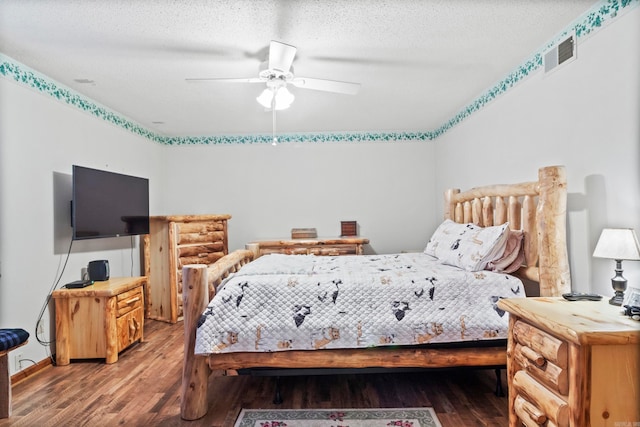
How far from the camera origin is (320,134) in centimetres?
498

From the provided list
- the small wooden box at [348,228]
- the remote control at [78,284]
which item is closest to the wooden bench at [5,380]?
the remote control at [78,284]

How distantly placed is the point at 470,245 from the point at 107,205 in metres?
3.34

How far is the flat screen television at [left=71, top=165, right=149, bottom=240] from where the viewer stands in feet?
9.73

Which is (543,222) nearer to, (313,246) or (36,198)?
(313,246)

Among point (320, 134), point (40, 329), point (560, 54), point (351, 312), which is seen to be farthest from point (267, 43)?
point (40, 329)

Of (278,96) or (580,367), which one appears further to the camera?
(278,96)

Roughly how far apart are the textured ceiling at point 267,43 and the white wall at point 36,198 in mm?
330

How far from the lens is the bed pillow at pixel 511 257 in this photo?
7.77 feet

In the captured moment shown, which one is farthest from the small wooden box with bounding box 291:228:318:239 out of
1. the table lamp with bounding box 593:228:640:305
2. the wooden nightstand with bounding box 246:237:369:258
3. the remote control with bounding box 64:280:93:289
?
the table lamp with bounding box 593:228:640:305

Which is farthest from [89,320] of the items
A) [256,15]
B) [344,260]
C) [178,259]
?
[256,15]

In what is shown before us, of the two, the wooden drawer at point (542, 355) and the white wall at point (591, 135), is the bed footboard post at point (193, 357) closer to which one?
the wooden drawer at point (542, 355)

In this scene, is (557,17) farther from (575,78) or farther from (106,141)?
(106,141)

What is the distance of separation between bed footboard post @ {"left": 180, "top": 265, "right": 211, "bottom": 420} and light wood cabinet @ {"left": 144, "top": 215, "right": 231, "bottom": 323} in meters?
2.05

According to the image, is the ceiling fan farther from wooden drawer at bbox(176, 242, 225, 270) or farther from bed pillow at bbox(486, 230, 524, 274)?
wooden drawer at bbox(176, 242, 225, 270)
